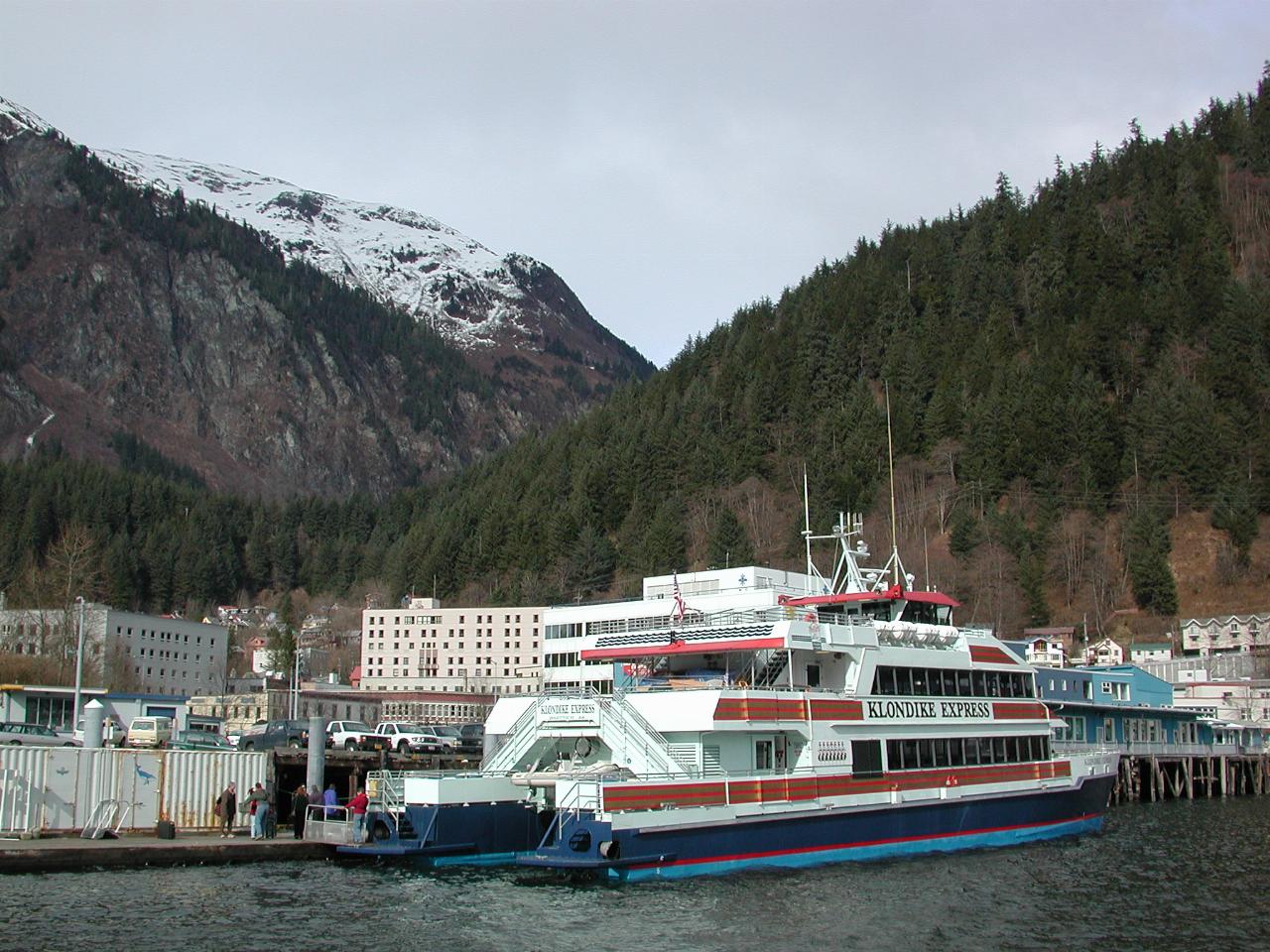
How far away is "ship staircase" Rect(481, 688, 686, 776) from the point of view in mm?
32531

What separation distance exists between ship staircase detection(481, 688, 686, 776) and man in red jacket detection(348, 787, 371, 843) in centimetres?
350

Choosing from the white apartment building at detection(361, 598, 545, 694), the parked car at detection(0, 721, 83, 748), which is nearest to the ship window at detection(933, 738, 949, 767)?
the parked car at detection(0, 721, 83, 748)

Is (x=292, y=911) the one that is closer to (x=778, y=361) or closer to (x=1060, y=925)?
(x=1060, y=925)

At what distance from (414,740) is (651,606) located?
30376 mm

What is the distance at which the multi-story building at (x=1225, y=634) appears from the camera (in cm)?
9769

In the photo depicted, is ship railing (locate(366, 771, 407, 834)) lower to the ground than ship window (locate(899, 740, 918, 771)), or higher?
lower

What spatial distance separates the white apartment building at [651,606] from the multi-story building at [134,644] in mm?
27158

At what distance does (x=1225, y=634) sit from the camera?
98.3 metres

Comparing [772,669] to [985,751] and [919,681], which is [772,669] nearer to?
[919,681]

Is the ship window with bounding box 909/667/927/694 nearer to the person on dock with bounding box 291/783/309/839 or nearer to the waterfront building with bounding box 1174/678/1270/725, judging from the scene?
the person on dock with bounding box 291/783/309/839

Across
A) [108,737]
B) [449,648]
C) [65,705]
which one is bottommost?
[108,737]

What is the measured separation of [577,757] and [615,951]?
1001cm

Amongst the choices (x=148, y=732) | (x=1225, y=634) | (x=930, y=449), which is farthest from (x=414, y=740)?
(x=930, y=449)

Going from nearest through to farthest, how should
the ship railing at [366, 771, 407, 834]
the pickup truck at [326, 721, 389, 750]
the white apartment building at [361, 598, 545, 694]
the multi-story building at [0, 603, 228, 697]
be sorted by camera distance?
the ship railing at [366, 771, 407, 834], the pickup truck at [326, 721, 389, 750], the multi-story building at [0, 603, 228, 697], the white apartment building at [361, 598, 545, 694]
